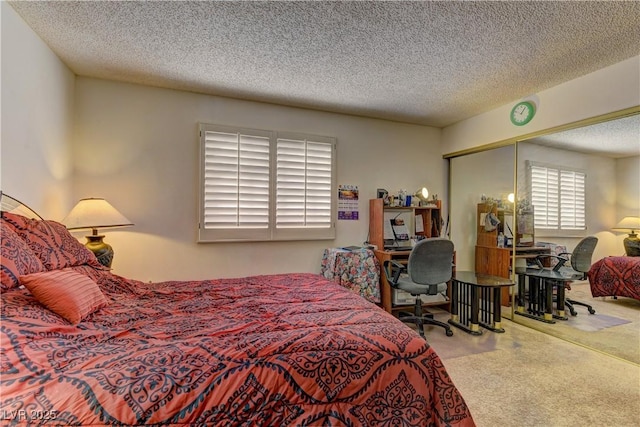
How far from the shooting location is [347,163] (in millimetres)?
4000

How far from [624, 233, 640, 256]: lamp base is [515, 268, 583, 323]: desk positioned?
476 millimetres

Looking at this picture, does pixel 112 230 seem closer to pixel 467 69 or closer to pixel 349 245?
pixel 349 245

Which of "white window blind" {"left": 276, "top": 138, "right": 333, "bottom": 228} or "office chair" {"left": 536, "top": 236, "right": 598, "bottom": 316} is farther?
"white window blind" {"left": 276, "top": 138, "right": 333, "bottom": 228}

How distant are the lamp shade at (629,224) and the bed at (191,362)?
2565mm

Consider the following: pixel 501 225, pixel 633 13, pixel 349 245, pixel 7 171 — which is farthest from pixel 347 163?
pixel 7 171

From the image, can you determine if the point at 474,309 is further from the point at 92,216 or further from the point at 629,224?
the point at 92,216

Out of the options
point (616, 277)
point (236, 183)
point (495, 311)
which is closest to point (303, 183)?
point (236, 183)

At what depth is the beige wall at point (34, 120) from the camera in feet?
6.48

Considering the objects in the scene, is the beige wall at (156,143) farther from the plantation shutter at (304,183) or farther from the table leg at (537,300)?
the table leg at (537,300)

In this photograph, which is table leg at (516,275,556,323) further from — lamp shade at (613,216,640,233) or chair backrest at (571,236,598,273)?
lamp shade at (613,216,640,233)

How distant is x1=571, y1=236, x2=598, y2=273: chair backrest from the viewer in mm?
2988

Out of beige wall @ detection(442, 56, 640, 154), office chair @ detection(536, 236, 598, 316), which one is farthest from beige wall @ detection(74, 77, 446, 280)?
office chair @ detection(536, 236, 598, 316)

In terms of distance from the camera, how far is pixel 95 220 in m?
2.54

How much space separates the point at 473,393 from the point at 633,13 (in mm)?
2710
